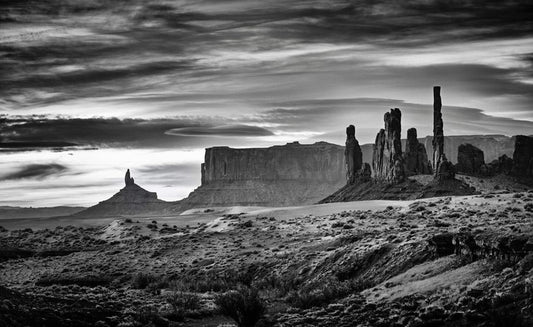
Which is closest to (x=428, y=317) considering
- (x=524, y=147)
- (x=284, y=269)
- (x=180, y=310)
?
(x=180, y=310)

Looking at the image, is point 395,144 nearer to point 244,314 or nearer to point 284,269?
point 284,269

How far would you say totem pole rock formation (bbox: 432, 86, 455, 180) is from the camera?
12338 centimetres

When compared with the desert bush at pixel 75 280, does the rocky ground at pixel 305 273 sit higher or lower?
higher

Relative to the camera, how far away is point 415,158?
13925cm

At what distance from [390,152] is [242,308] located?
4407 inches

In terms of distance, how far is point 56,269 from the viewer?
203 feet

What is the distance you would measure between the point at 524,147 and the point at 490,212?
90.9 meters

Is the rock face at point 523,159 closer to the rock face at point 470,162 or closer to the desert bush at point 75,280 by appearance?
the rock face at point 470,162

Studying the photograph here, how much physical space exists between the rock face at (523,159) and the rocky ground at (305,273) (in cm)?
7355

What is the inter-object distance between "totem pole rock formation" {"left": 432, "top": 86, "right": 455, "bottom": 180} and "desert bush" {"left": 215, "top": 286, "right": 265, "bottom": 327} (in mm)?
97774

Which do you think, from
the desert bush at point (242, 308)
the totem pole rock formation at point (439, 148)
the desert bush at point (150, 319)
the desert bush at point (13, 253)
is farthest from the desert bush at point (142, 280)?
the totem pole rock formation at point (439, 148)

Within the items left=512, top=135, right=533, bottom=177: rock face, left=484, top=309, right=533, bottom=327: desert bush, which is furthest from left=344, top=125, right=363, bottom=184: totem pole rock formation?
left=484, top=309, right=533, bottom=327: desert bush

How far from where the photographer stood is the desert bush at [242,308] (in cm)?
2848

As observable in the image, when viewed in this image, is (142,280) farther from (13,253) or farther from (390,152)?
(390,152)
